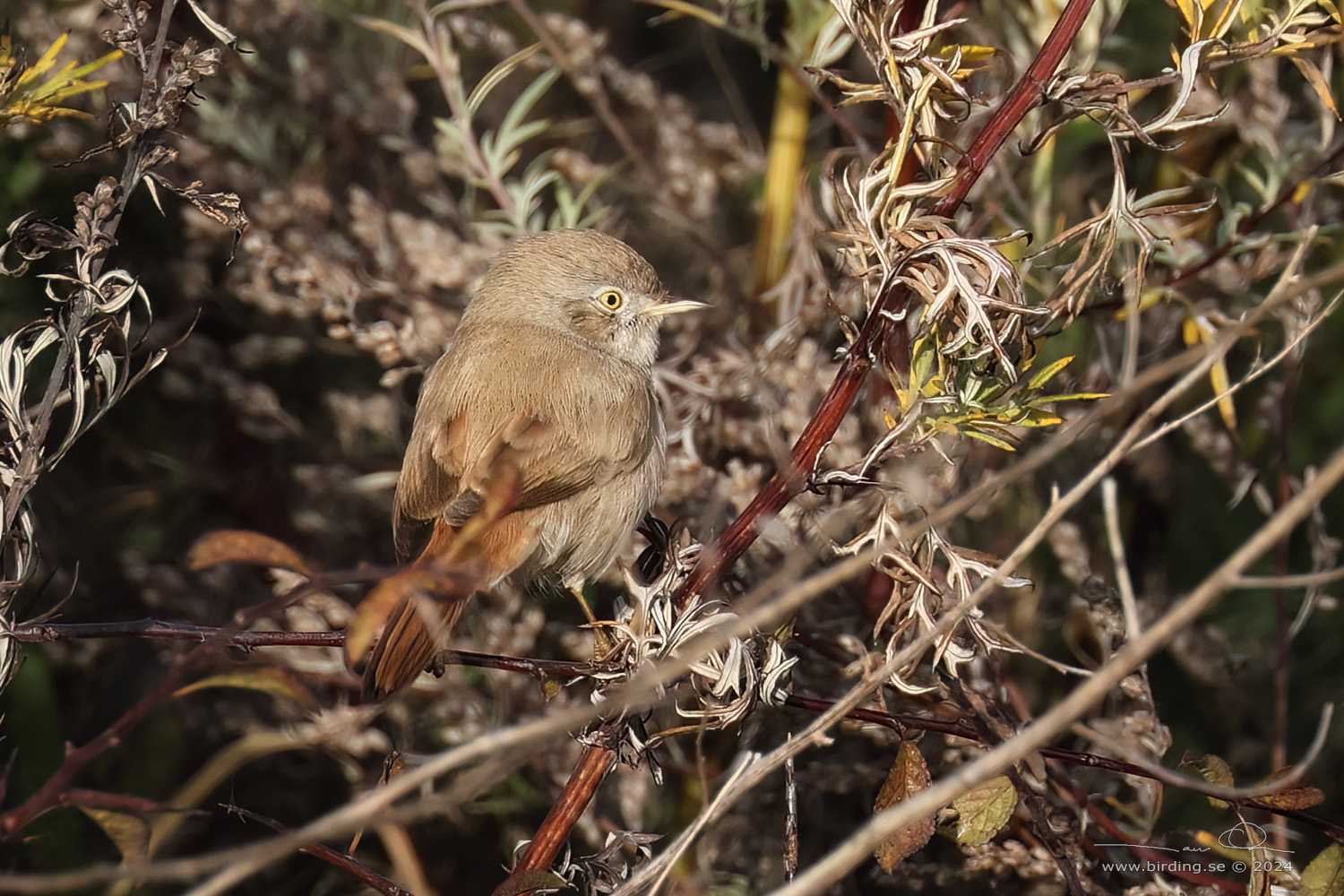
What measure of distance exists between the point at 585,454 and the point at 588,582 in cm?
37

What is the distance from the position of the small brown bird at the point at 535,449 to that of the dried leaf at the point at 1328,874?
1156mm

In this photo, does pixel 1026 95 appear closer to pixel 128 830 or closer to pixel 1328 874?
pixel 1328 874

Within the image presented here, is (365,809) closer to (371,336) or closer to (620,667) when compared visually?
(620,667)

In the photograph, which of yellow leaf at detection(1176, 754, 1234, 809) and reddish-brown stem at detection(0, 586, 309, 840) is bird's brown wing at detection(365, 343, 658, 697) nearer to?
reddish-brown stem at detection(0, 586, 309, 840)

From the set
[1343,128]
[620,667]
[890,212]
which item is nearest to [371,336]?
[620,667]

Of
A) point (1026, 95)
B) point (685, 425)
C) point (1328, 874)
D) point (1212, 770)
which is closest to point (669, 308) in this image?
point (685, 425)

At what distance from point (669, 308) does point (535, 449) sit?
618 mm

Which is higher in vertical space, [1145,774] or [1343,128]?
[1343,128]

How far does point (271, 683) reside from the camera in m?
1.49

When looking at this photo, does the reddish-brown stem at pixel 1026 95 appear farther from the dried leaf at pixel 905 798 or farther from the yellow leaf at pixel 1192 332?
the yellow leaf at pixel 1192 332

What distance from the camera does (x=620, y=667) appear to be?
1623 millimetres

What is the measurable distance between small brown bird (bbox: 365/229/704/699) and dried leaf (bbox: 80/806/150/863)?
1.47 feet

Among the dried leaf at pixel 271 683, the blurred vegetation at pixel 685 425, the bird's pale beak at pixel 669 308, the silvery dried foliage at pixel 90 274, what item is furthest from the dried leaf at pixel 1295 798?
the silvery dried foliage at pixel 90 274

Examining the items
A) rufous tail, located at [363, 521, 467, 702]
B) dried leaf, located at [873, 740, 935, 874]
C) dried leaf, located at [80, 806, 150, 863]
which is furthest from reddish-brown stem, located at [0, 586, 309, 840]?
dried leaf, located at [873, 740, 935, 874]
